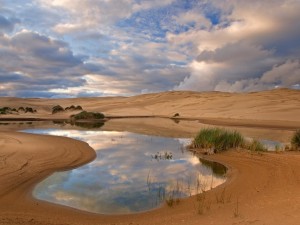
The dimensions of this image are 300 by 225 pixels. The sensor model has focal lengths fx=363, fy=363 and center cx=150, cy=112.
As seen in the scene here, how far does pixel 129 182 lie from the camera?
10633mm

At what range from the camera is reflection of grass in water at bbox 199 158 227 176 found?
40.7 ft

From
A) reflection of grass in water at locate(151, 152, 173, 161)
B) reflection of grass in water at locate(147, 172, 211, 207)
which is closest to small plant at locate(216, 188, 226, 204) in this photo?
reflection of grass in water at locate(147, 172, 211, 207)

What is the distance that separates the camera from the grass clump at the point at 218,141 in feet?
55.2

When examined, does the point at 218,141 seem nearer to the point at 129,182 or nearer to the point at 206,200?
the point at 129,182

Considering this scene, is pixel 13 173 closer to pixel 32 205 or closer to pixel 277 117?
pixel 32 205

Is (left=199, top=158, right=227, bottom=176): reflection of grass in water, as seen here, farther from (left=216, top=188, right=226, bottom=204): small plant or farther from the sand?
(left=216, top=188, right=226, bottom=204): small plant

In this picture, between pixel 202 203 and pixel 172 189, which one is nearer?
pixel 202 203

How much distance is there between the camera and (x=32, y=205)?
808 centimetres

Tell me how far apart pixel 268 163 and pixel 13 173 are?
8459 mm

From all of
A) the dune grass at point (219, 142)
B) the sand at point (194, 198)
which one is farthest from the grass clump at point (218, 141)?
the sand at point (194, 198)

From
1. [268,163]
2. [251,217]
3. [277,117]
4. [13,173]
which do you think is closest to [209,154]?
[268,163]

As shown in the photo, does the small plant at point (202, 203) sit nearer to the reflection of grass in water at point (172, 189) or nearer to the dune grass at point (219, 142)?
the reflection of grass in water at point (172, 189)

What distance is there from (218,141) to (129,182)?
7450 mm

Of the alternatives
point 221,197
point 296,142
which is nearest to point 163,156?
point 296,142
